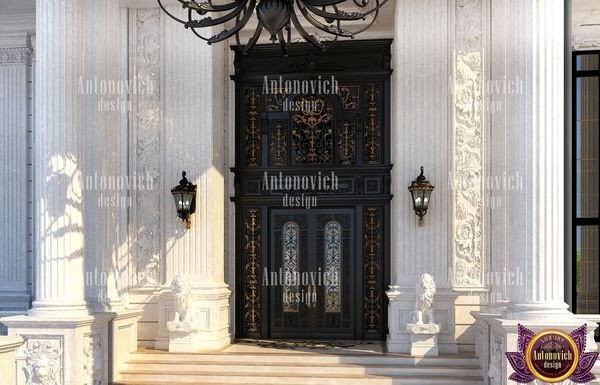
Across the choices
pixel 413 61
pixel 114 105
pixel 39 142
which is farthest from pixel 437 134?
pixel 39 142

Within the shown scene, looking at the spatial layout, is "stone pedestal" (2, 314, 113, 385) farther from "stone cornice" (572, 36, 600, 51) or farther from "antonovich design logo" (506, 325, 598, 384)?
"stone cornice" (572, 36, 600, 51)

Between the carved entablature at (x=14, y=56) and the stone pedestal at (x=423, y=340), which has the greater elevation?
the carved entablature at (x=14, y=56)

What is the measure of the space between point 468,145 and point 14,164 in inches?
270

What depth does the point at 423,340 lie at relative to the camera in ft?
32.1

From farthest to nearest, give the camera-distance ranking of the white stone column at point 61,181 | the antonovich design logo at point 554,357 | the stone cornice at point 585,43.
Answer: the stone cornice at point 585,43, the white stone column at point 61,181, the antonovich design logo at point 554,357

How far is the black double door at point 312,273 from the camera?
11.2 metres

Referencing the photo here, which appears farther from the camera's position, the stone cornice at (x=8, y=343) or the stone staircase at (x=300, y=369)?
the stone staircase at (x=300, y=369)

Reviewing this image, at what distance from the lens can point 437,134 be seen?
1026 centimetres

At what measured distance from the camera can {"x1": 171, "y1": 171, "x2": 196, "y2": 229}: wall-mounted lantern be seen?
10.4m

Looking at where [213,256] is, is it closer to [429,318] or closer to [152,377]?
[152,377]

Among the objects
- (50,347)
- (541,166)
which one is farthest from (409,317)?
(50,347)

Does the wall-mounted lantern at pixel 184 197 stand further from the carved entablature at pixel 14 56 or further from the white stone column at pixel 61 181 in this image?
the carved entablature at pixel 14 56

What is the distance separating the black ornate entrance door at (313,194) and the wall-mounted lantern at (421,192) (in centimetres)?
105

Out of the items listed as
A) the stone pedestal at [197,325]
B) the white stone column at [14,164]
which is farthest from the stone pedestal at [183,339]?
the white stone column at [14,164]
